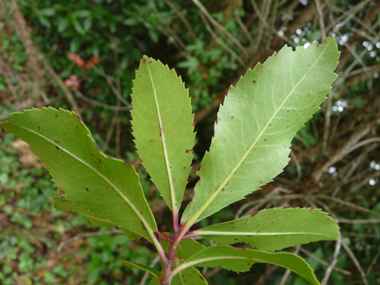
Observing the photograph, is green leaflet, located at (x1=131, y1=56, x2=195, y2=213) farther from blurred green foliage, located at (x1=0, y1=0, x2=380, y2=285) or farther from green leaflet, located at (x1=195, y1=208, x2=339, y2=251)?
blurred green foliage, located at (x1=0, y1=0, x2=380, y2=285)

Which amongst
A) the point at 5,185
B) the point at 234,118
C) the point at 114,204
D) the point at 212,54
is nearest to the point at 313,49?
the point at 234,118

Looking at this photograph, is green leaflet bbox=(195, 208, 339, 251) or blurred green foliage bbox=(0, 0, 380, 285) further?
blurred green foliage bbox=(0, 0, 380, 285)

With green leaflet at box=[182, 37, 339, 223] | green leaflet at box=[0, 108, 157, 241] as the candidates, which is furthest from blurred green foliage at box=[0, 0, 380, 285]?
green leaflet at box=[0, 108, 157, 241]

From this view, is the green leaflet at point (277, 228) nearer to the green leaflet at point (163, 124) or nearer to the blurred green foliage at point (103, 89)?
the green leaflet at point (163, 124)

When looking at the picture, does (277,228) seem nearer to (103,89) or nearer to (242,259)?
(242,259)

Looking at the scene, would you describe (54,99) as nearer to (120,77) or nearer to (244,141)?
(120,77)

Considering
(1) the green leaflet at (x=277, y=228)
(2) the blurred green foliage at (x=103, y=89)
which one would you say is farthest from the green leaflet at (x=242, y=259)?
(2) the blurred green foliage at (x=103, y=89)
